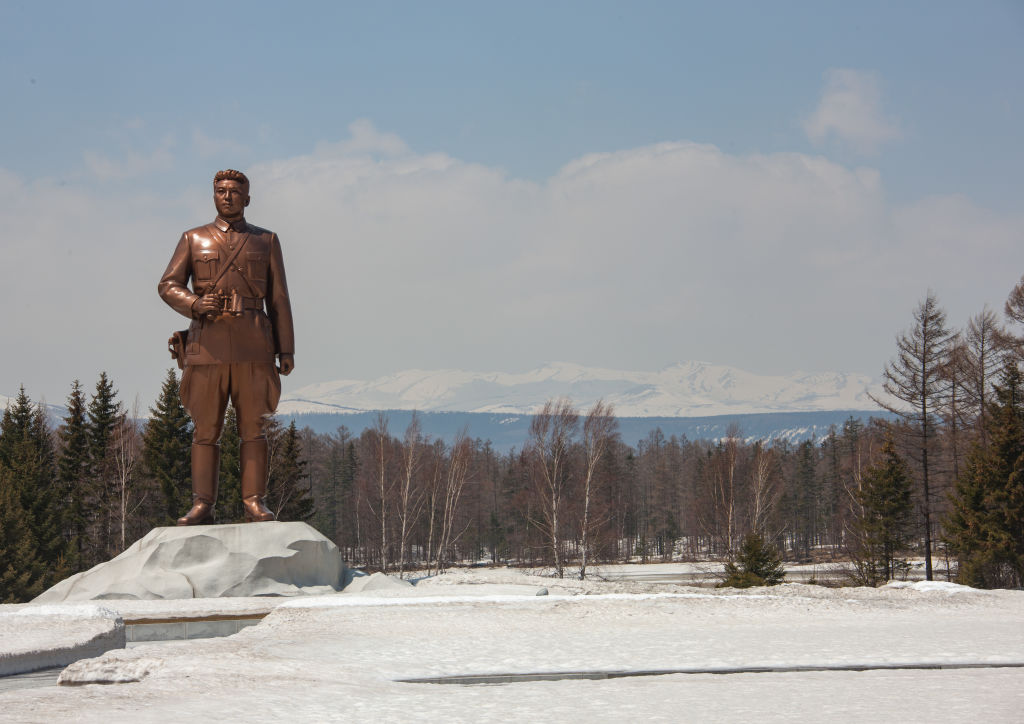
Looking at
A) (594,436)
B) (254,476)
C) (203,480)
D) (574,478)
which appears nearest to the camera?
(203,480)

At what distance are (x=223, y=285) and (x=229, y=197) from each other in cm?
140

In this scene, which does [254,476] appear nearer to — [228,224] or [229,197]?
[228,224]

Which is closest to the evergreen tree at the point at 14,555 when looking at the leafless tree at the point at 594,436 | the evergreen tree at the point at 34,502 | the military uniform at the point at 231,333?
the evergreen tree at the point at 34,502

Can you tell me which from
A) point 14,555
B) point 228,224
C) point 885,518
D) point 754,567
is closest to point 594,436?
point 885,518

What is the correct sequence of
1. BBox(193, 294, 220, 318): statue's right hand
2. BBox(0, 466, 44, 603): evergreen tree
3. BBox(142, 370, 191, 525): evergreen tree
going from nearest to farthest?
BBox(193, 294, 220, 318): statue's right hand → BBox(0, 466, 44, 603): evergreen tree → BBox(142, 370, 191, 525): evergreen tree

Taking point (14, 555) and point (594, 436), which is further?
point (594, 436)

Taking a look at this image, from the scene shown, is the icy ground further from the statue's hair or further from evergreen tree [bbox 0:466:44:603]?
evergreen tree [bbox 0:466:44:603]

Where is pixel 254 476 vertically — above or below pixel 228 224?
below

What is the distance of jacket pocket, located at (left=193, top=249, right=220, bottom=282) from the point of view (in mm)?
14781

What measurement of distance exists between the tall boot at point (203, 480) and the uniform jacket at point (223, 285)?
146 cm

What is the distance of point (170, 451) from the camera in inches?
1361

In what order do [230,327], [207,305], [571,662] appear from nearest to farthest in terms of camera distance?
[571,662], [207,305], [230,327]

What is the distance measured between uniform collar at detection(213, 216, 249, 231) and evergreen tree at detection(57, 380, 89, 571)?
23.6m

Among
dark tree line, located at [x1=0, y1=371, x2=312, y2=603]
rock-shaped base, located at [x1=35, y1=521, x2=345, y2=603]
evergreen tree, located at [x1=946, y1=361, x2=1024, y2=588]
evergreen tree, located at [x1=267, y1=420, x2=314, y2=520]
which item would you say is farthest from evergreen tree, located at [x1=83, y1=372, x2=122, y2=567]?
evergreen tree, located at [x1=946, y1=361, x2=1024, y2=588]
